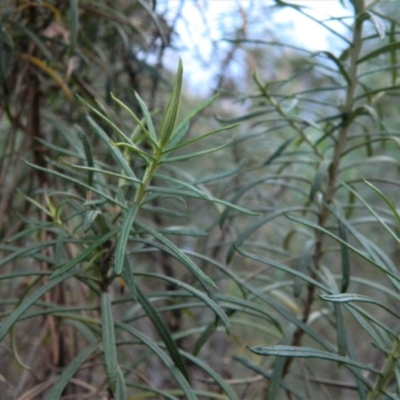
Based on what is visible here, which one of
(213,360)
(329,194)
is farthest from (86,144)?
(213,360)

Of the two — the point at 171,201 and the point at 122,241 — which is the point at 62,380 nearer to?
the point at 122,241

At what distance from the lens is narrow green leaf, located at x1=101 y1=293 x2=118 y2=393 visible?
1.49 feet

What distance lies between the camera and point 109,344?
48 centimetres

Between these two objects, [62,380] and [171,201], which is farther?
[171,201]

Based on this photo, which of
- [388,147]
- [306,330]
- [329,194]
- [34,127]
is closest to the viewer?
[306,330]

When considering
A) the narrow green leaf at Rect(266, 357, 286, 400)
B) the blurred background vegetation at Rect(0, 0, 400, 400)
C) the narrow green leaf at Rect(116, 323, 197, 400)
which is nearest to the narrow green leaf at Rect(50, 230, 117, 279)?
the blurred background vegetation at Rect(0, 0, 400, 400)

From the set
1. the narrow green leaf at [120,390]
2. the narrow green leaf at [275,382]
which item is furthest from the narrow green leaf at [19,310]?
the narrow green leaf at [275,382]

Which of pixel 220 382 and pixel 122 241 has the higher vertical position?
pixel 122 241

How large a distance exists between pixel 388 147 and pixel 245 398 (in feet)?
1.96

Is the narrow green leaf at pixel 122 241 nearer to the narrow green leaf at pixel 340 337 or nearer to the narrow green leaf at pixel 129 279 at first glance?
the narrow green leaf at pixel 129 279

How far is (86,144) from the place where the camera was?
52 cm

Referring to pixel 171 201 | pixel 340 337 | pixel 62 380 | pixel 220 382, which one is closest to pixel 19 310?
pixel 62 380

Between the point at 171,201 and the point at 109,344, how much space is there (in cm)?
63

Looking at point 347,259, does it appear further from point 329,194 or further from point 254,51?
point 254,51
